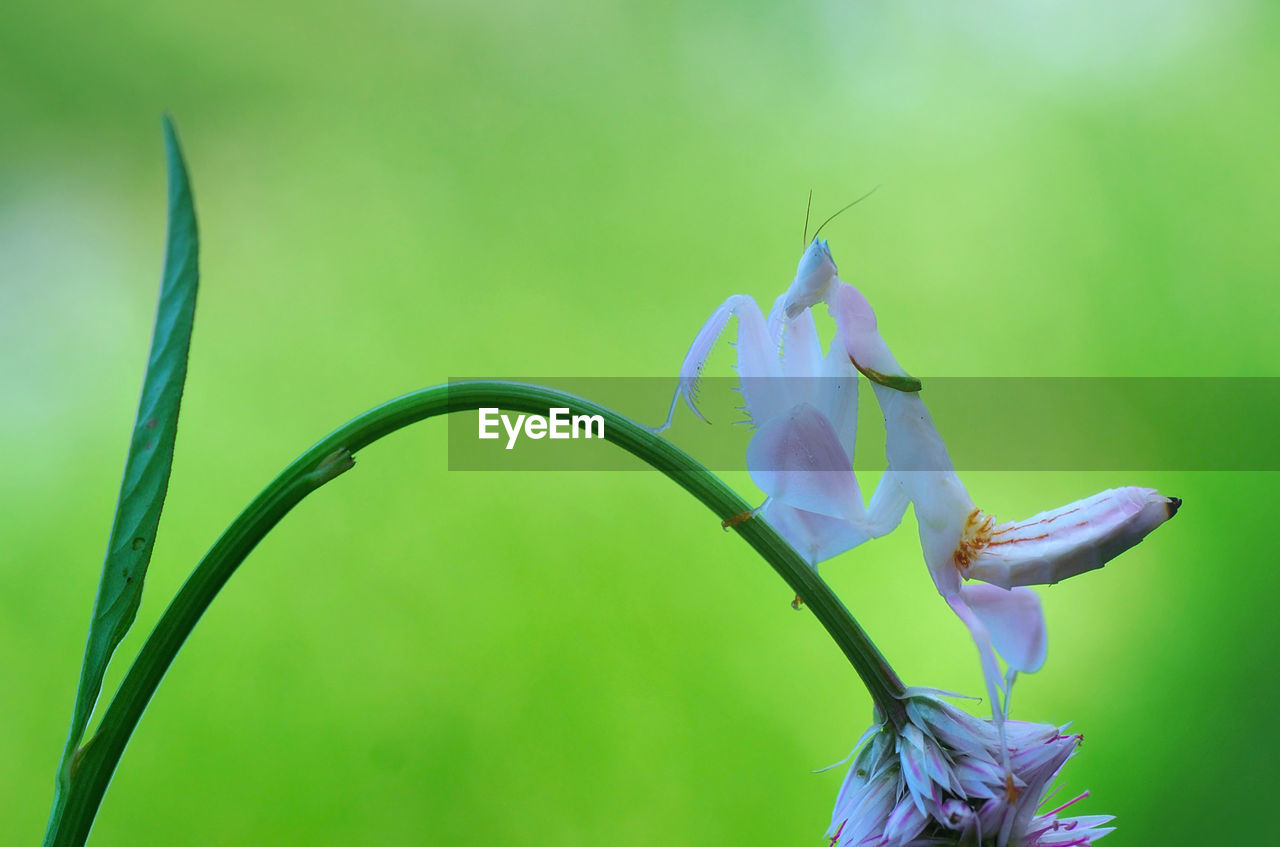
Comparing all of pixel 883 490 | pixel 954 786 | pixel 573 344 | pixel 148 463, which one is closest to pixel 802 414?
pixel 883 490

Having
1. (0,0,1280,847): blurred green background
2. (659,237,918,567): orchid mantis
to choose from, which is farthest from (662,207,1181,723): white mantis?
(0,0,1280,847): blurred green background

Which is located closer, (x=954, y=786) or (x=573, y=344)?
(x=954, y=786)

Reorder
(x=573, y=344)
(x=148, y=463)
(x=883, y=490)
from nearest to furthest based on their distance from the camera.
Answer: (x=148, y=463) < (x=883, y=490) < (x=573, y=344)

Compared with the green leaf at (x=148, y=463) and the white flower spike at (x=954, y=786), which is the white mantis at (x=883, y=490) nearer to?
the white flower spike at (x=954, y=786)

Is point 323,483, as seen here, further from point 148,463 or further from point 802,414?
point 802,414

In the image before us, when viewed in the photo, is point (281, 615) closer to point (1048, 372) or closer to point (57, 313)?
point (57, 313)

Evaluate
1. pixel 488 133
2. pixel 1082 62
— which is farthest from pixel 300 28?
pixel 1082 62

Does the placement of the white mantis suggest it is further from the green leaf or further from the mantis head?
the green leaf

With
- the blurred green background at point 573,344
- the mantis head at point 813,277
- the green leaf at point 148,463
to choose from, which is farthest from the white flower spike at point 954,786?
the blurred green background at point 573,344
